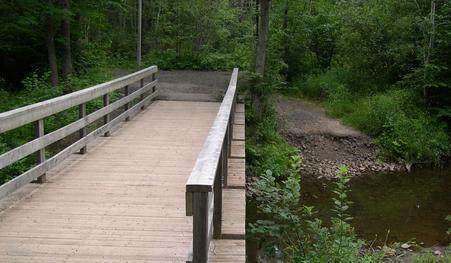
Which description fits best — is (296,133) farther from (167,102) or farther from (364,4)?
(364,4)

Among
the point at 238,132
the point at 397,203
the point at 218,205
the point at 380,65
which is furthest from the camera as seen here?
the point at 380,65

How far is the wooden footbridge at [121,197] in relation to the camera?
429cm

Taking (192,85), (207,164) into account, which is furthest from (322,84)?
(207,164)

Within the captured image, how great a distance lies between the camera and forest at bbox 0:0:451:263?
349 inches

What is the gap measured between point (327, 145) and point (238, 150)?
783 cm

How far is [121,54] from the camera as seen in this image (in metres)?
28.0

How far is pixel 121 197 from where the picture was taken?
5949 millimetres

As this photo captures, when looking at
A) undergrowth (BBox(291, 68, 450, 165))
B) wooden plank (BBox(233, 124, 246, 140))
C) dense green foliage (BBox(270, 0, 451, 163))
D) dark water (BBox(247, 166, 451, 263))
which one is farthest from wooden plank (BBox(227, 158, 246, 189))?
undergrowth (BBox(291, 68, 450, 165))

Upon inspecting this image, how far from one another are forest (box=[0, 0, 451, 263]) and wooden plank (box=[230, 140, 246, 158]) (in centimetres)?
56

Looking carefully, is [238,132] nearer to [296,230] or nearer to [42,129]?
[296,230]

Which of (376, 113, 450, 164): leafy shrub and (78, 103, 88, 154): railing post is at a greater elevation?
(78, 103, 88, 154): railing post

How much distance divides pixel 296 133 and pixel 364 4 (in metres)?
8.03

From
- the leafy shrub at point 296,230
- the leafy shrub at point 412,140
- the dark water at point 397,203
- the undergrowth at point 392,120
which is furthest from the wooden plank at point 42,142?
the undergrowth at point 392,120

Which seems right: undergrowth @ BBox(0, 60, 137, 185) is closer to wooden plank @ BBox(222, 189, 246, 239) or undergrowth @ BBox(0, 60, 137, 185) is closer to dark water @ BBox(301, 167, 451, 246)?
wooden plank @ BBox(222, 189, 246, 239)
